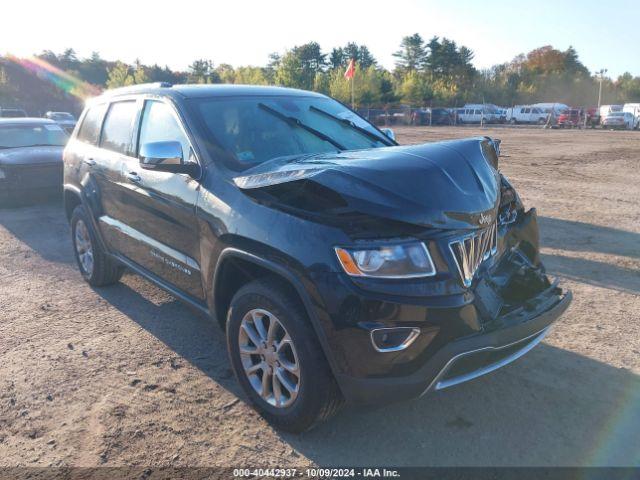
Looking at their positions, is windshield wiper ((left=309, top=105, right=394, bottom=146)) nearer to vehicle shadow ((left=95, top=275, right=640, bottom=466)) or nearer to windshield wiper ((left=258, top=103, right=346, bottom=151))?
windshield wiper ((left=258, top=103, right=346, bottom=151))

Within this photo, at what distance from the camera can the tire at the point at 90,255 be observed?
16.8ft

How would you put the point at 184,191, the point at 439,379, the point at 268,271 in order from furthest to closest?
the point at 184,191
the point at 268,271
the point at 439,379

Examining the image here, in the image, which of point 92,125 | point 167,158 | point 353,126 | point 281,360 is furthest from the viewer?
point 92,125

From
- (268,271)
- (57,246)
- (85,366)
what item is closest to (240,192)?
(268,271)

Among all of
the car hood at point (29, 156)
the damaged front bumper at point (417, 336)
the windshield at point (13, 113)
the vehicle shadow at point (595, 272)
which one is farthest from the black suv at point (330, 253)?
the windshield at point (13, 113)

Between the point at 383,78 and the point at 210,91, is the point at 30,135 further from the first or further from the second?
the point at 383,78

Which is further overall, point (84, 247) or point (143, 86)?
point (84, 247)

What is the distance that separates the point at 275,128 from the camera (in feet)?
12.6

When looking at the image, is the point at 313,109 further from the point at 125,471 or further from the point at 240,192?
the point at 125,471

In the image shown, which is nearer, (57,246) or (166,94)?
(166,94)

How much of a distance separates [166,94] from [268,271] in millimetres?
1788

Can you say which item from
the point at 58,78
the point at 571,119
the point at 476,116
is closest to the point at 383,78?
the point at 476,116

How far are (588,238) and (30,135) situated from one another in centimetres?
967

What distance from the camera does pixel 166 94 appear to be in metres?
3.95
